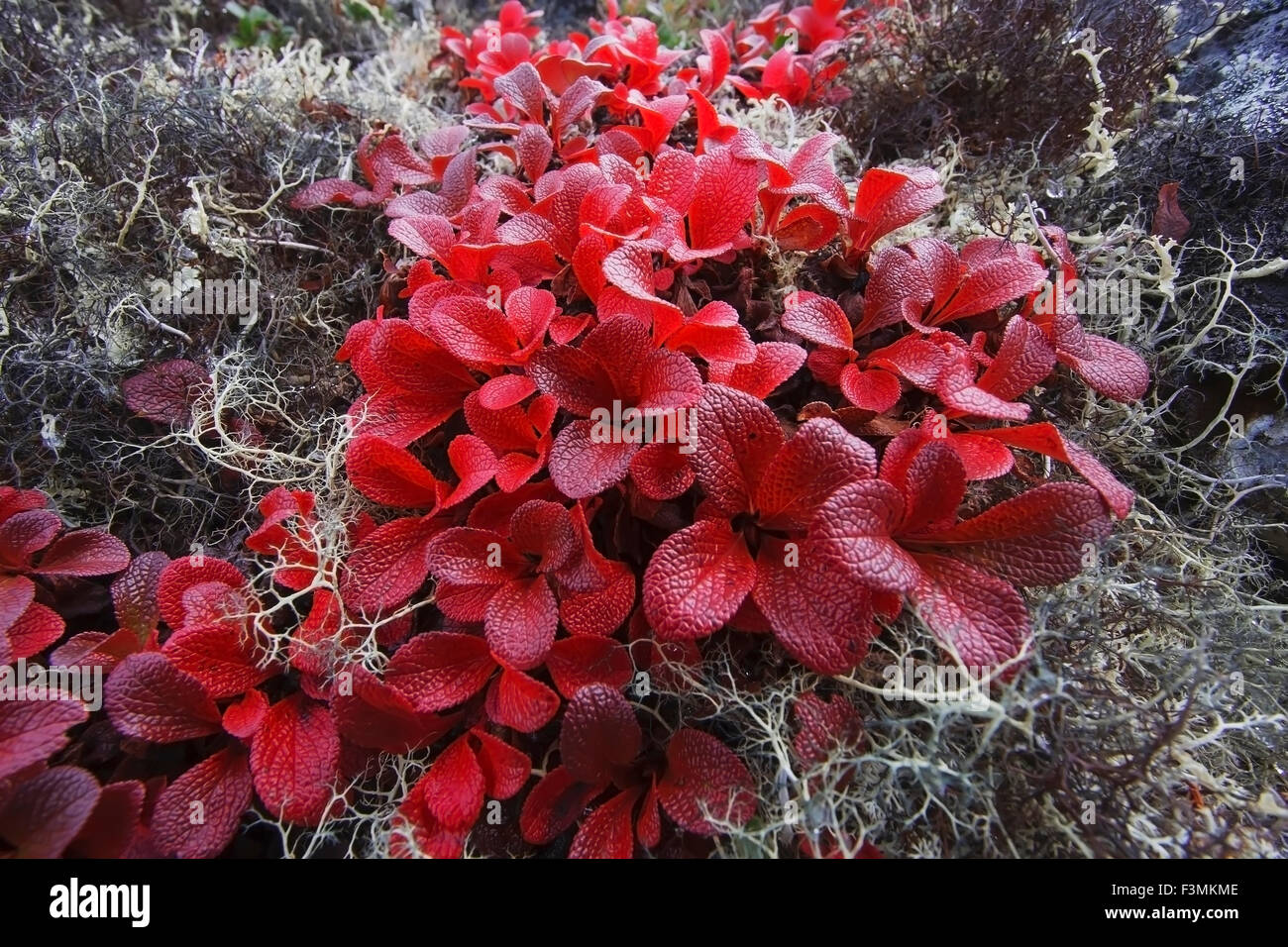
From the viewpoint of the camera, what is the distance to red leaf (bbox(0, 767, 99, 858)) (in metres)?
0.78

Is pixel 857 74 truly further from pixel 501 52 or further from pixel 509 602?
pixel 509 602

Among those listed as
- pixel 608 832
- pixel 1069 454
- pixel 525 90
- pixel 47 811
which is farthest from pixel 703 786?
pixel 525 90

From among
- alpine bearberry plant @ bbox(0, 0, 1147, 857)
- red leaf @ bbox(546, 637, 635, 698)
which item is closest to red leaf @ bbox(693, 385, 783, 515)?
alpine bearberry plant @ bbox(0, 0, 1147, 857)

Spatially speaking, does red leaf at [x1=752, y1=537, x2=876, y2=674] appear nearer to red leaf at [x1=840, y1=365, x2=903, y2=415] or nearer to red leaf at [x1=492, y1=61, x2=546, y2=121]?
red leaf at [x1=840, y1=365, x2=903, y2=415]

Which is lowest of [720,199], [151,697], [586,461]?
[151,697]

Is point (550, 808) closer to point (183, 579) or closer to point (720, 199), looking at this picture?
point (183, 579)

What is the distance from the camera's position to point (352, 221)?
135 cm

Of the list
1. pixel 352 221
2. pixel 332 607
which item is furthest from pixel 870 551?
pixel 352 221

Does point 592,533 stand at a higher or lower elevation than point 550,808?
higher

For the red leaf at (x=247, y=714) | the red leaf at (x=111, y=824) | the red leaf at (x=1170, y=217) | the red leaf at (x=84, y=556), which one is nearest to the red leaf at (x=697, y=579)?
the red leaf at (x=247, y=714)

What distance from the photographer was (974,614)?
0.81 metres

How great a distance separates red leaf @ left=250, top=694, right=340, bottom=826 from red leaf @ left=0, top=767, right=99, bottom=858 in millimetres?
164

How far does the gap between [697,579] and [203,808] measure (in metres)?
0.64

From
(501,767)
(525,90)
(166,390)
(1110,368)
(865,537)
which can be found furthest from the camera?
(525,90)
